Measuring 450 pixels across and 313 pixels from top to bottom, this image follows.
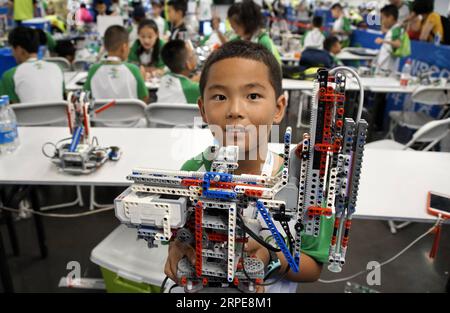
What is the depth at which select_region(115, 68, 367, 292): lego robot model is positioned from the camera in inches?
34.1

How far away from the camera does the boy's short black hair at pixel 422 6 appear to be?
5082 mm

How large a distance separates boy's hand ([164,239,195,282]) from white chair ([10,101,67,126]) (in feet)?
5.73

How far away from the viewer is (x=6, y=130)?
1.96 meters

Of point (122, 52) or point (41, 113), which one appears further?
point (122, 52)

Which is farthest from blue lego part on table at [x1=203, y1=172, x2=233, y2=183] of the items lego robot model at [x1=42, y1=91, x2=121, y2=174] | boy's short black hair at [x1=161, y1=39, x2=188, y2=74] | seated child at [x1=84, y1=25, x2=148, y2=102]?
seated child at [x1=84, y1=25, x2=148, y2=102]

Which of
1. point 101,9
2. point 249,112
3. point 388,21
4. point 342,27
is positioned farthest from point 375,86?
point 101,9

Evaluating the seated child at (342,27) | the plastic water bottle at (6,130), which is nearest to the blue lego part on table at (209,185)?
the plastic water bottle at (6,130)

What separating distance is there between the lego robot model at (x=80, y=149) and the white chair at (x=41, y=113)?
647 millimetres

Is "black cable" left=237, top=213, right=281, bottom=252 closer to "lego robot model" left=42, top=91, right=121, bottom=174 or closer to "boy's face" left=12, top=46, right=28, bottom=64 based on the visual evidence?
"lego robot model" left=42, top=91, right=121, bottom=174

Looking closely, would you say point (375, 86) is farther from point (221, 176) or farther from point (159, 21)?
point (159, 21)

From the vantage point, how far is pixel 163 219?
944mm

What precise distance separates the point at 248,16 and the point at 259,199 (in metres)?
2.74

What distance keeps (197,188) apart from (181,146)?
1.23 m
